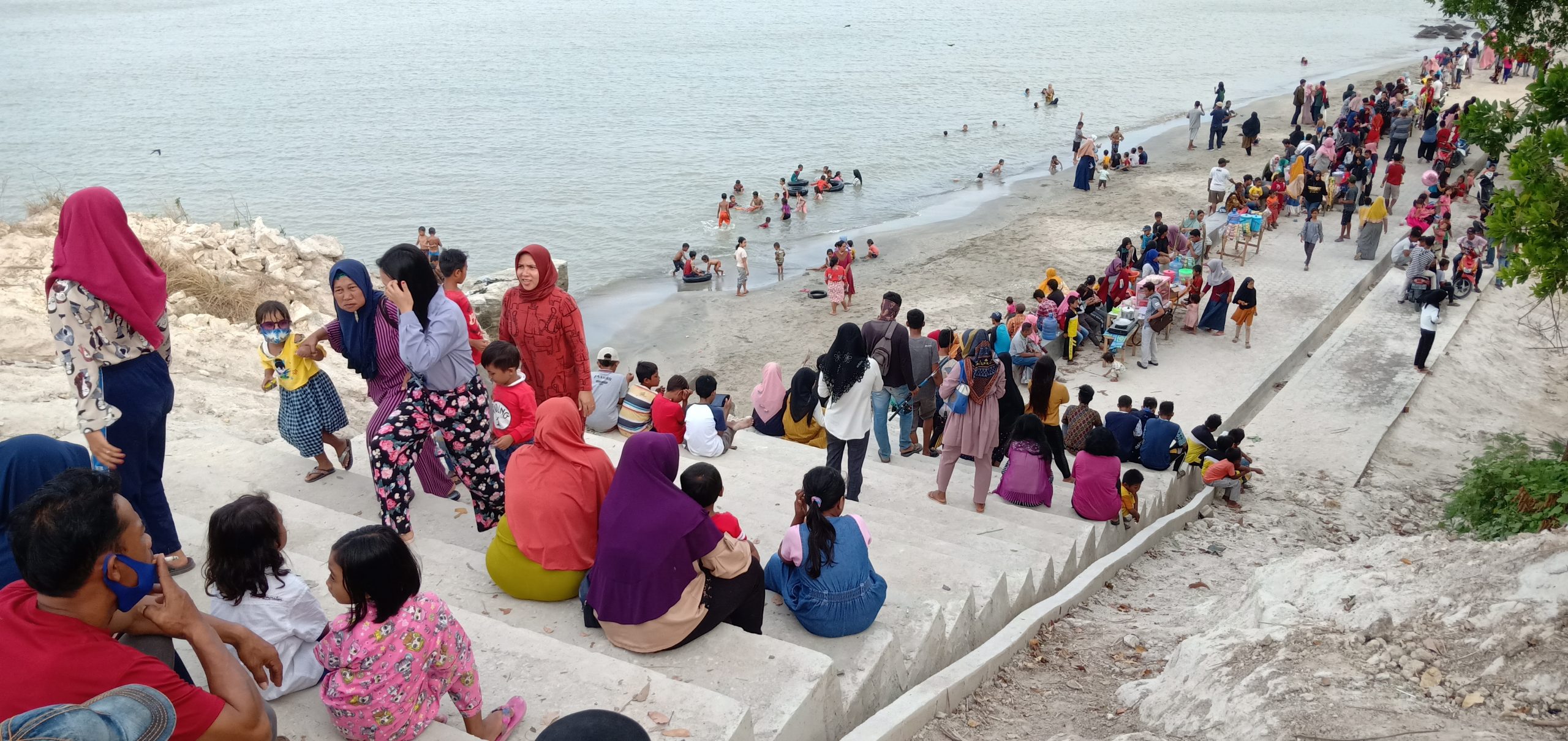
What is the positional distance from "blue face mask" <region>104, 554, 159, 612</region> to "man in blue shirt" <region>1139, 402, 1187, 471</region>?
8.05 metres

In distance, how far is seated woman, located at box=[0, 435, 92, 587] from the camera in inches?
133

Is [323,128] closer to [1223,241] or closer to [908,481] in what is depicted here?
[1223,241]

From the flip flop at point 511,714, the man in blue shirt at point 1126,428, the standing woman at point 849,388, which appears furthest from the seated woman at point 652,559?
the man in blue shirt at point 1126,428

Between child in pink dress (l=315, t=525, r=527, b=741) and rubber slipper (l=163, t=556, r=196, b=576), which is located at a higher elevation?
child in pink dress (l=315, t=525, r=527, b=741)

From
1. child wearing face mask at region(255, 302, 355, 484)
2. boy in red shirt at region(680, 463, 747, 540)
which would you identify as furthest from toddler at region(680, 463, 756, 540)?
child wearing face mask at region(255, 302, 355, 484)

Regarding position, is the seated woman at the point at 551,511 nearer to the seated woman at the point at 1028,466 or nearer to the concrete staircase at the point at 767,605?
the concrete staircase at the point at 767,605

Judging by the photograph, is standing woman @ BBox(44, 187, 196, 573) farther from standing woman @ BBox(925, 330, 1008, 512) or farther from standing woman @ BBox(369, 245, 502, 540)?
standing woman @ BBox(925, 330, 1008, 512)

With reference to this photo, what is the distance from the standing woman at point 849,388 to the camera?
720cm

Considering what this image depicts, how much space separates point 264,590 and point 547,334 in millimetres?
2704

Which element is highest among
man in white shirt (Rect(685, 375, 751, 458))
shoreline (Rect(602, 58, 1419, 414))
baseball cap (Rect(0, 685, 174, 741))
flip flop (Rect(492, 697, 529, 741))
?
baseball cap (Rect(0, 685, 174, 741))

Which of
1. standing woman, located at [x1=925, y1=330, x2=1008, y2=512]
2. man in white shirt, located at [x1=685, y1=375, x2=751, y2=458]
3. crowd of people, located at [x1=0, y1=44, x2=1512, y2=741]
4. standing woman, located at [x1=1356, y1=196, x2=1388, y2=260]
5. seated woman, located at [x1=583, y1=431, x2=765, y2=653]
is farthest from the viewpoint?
standing woman, located at [x1=1356, y1=196, x2=1388, y2=260]

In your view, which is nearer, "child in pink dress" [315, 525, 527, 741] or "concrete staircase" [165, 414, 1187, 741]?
"child in pink dress" [315, 525, 527, 741]

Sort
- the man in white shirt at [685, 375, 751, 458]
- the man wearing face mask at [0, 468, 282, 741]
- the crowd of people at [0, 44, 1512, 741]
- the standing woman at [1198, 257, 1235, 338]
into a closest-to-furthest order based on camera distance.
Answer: the man wearing face mask at [0, 468, 282, 741] < the crowd of people at [0, 44, 1512, 741] < the man in white shirt at [685, 375, 751, 458] < the standing woman at [1198, 257, 1235, 338]

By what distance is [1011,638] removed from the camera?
5.47 m
